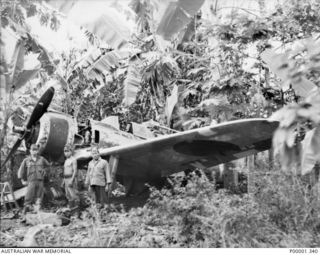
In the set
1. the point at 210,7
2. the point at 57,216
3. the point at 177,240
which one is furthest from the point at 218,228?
the point at 210,7

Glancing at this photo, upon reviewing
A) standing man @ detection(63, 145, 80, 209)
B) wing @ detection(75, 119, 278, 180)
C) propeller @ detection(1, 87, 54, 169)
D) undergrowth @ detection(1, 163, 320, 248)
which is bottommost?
undergrowth @ detection(1, 163, 320, 248)

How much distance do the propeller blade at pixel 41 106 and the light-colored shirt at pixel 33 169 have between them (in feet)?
1.22

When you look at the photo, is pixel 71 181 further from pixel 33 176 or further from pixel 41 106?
pixel 41 106

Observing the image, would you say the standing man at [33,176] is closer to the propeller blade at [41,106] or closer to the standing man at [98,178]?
the propeller blade at [41,106]

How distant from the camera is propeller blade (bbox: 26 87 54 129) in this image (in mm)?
3662

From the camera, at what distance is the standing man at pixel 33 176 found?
3.37m

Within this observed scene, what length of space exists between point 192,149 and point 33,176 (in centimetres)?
139

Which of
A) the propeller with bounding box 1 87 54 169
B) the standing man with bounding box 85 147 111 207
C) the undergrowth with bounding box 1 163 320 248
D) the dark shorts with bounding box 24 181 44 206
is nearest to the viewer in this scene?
the undergrowth with bounding box 1 163 320 248

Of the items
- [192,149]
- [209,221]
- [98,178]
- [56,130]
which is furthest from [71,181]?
[209,221]

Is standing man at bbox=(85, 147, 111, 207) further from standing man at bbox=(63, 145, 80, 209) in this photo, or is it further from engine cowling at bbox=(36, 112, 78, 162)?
engine cowling at bbox=(36, 112, 78, 162)

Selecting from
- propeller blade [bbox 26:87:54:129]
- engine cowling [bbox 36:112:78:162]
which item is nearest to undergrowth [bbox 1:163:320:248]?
engine cowling [bbox 36:112:78:162]

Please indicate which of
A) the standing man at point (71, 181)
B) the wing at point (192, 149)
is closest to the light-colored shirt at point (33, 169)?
the standing man at point (71, 181)

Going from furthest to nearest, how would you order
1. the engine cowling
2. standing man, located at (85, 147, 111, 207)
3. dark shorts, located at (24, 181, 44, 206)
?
the engine cowling, standing man, located at (85, 147, 111, 207), dark shorts, located at (24, 181, 44, 206)

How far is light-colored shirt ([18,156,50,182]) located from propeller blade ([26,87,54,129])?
370 mm
